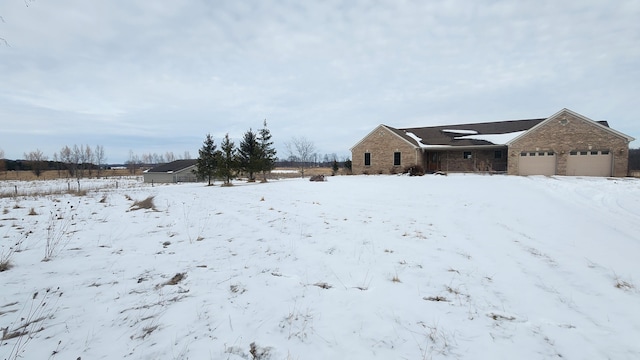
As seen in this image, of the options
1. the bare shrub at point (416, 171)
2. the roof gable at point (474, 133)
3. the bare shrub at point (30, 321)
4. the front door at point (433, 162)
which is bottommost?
the bare shrub at point (30, 321)

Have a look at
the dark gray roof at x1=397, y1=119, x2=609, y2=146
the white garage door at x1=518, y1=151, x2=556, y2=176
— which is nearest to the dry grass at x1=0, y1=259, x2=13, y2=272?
the white garage door at x1=518, y1=151, x2=556, y2=176

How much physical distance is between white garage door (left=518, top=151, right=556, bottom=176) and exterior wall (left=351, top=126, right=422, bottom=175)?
8.80 meters

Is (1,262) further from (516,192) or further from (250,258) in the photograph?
(516,192)

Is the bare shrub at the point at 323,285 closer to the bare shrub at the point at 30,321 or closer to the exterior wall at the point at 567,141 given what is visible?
the bare shrub at the point at 30,321

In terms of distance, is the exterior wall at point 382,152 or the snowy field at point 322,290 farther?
the exterior wall at point 382,152

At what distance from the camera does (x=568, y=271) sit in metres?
4.48

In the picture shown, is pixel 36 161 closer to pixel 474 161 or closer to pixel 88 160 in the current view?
pixel 88 160

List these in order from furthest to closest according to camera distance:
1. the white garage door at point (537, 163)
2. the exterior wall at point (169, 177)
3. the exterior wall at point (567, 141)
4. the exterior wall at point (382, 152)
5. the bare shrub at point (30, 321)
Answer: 1. the exterior wall at point (169, 177)
2. the exterior wall at point (382, 152)
3. the white garage door at point (537, 163)
4. the exterior wall at point (567, 141)
5. the bare shrub at point (30, 321)

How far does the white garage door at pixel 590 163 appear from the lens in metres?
22.0

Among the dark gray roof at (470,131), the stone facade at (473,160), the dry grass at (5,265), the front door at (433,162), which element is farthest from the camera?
the front door at (433,162)

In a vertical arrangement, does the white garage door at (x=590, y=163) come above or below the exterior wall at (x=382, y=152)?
below

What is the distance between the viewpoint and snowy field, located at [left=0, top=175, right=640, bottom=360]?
2729mm

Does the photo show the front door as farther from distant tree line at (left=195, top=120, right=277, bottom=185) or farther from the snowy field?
the snowy field

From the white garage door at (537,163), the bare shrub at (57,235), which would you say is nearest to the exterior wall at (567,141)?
the white garage door at (537,163)
